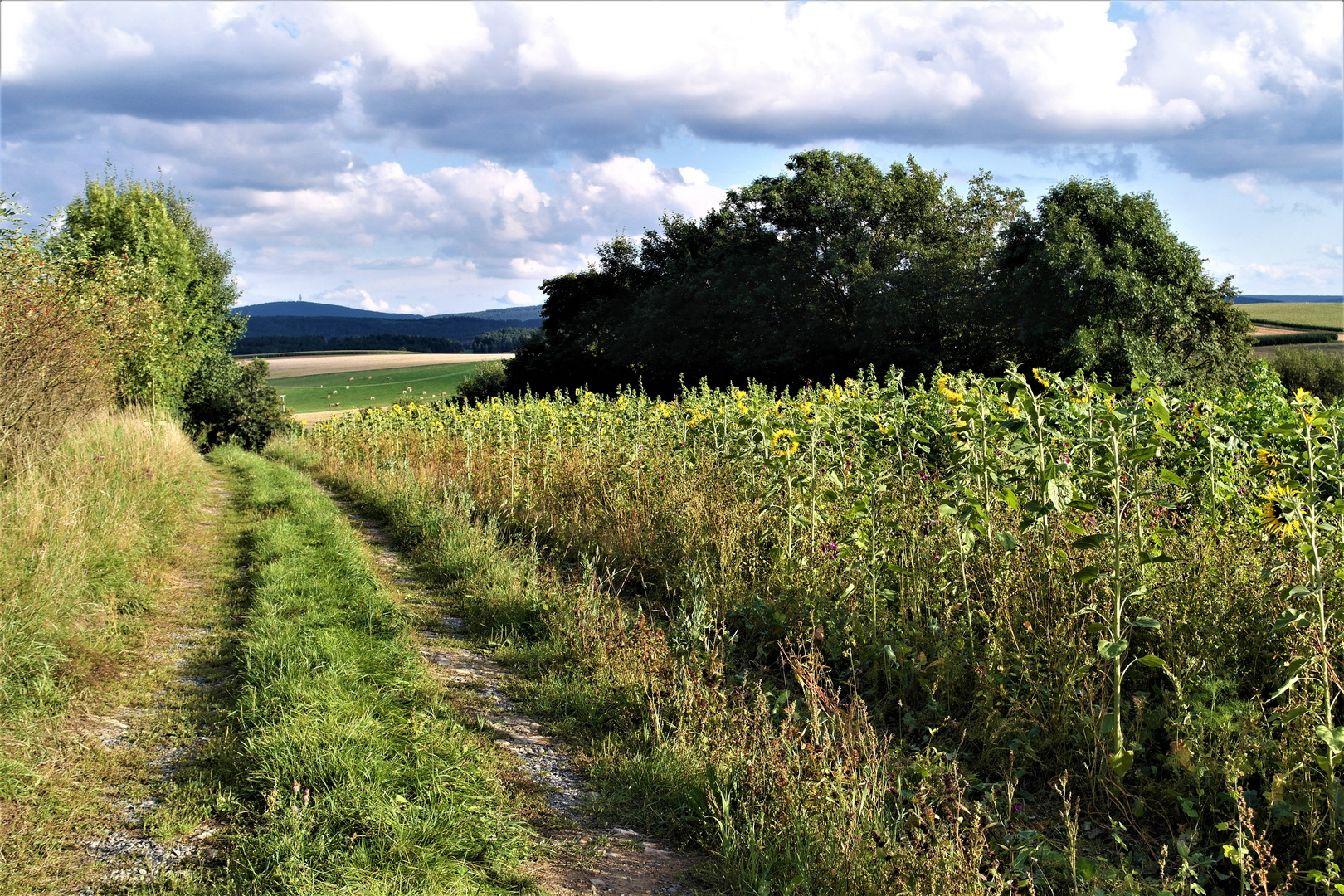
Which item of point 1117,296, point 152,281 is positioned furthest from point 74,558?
point 1117,296

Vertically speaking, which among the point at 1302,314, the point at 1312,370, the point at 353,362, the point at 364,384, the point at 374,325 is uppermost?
the point at 374,325

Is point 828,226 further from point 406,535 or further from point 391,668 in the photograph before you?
point 391,668

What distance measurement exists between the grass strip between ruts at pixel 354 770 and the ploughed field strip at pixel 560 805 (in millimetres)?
167

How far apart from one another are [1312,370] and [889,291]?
18664 millimetres

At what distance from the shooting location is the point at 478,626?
603 centimetres

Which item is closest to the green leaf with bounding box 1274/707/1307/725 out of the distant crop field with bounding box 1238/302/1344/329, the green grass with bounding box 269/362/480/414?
the distant crop field with bounding box 1238/302/1344/329

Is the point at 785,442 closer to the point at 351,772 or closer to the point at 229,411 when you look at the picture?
the point at 351,772

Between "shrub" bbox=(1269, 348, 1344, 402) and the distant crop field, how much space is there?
674 inches

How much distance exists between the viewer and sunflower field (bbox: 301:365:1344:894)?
2.98m

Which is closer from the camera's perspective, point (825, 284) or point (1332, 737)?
point (1332, 737)

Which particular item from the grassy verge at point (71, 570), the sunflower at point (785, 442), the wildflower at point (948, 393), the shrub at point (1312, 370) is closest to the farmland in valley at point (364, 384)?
the shrub at point (1312, 370)

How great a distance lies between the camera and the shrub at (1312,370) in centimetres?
3481

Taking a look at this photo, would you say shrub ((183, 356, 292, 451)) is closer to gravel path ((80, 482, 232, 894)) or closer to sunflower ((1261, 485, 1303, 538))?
gravel path ((80, 482, 232, 894))

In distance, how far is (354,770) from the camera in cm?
352
